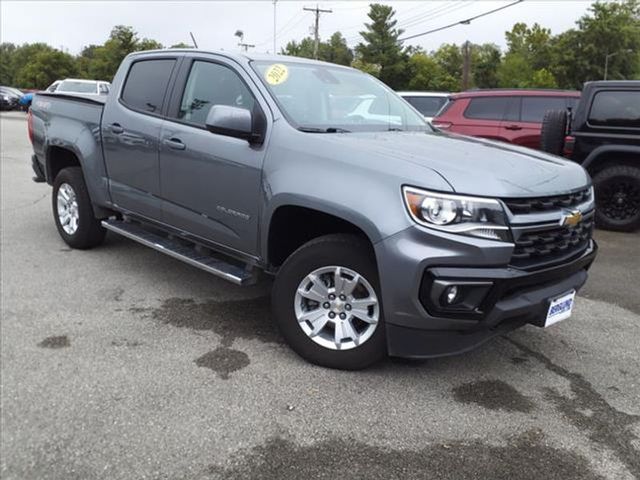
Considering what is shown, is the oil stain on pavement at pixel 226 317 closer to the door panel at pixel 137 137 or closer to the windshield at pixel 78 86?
the door panel at pixel 137 137

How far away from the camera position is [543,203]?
3041 millimetres

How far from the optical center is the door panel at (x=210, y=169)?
3.69 metres

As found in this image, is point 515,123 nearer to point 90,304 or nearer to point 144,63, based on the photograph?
point 144,63

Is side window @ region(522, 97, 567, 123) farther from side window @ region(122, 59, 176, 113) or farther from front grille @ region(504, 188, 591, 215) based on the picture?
side window @ region(122, 59, 176, 113)

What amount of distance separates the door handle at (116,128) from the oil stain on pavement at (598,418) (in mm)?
3675

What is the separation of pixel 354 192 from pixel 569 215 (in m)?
1.16

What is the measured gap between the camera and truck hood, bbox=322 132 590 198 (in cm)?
292

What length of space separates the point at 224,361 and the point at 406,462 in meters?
1.34

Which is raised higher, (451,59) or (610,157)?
(451,59)

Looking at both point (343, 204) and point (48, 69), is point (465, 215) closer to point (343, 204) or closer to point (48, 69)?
point (343, 204)

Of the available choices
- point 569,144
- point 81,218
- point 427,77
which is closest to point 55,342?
point 81,218

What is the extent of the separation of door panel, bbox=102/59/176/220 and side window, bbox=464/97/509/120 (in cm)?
551

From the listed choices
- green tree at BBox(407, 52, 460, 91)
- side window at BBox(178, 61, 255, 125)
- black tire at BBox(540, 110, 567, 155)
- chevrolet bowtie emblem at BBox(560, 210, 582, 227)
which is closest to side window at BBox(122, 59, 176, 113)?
side window at BBox(178, 61, 255, 125)

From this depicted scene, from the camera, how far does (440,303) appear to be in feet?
9.39
